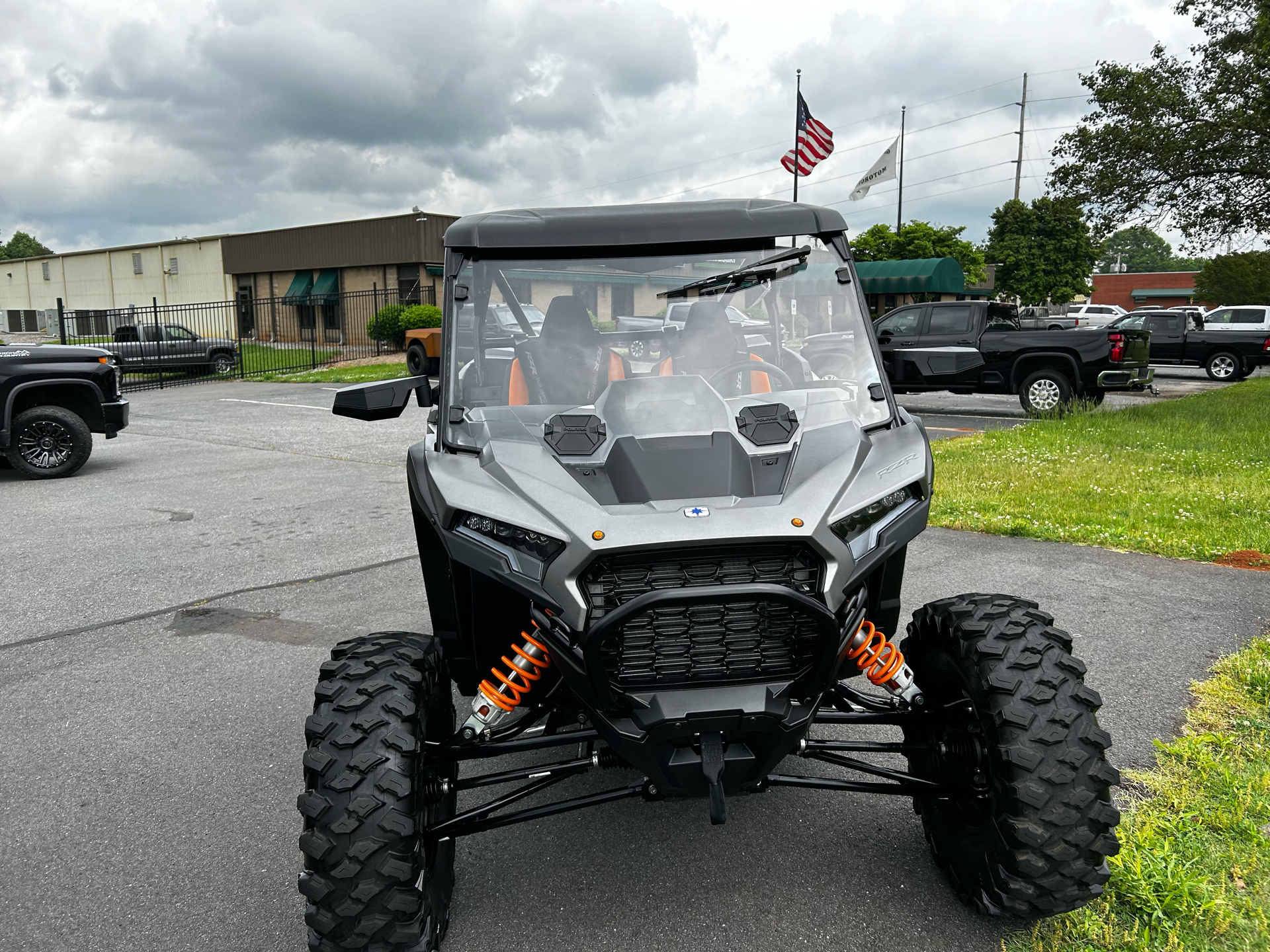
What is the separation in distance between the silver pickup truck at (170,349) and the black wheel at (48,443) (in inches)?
612

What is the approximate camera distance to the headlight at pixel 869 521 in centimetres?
256

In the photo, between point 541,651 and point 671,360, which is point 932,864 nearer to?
point 541,651

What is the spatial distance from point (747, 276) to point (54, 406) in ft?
33.7

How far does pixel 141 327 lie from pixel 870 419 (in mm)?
27193

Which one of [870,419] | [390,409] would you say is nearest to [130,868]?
[390,409]

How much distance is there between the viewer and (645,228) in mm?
3215

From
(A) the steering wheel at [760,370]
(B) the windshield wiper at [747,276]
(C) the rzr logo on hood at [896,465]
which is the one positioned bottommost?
(C) the rzr logo on hood at [896,465]

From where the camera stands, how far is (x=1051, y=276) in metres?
53.9

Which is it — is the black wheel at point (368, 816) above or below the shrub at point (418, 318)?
below

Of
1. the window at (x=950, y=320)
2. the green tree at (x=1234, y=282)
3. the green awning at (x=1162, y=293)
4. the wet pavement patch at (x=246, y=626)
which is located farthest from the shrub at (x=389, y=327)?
the green awning at (x=1162, y=293)

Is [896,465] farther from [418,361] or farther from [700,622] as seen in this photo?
[418,361]

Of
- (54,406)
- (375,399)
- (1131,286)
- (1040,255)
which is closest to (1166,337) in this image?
(54,406)

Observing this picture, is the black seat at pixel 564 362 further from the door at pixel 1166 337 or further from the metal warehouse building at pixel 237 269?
the metal warehouse building at pixel 237 269

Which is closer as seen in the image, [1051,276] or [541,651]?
[541,651]
